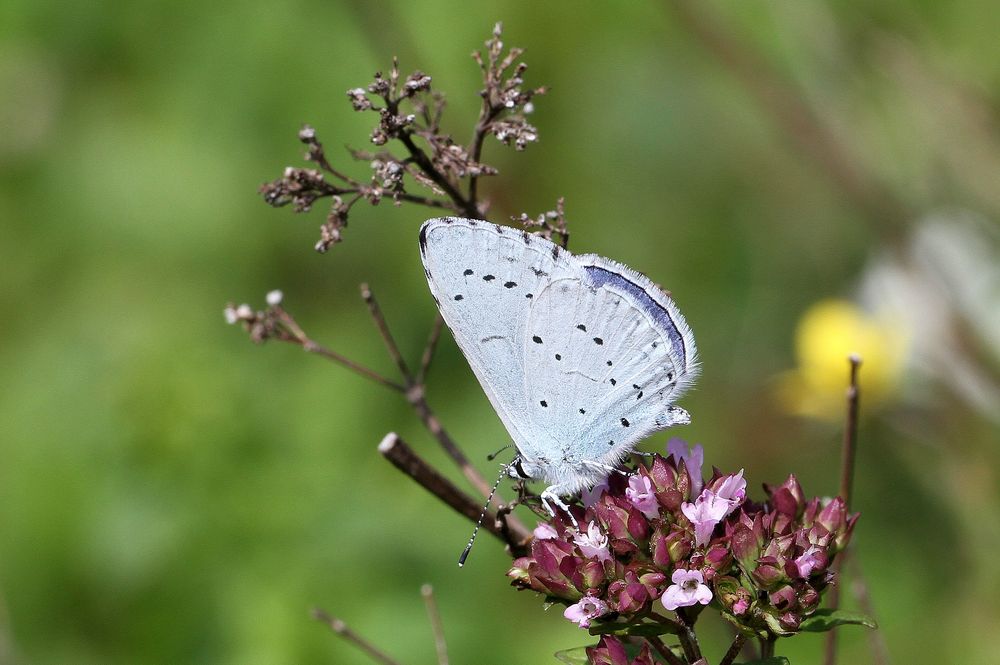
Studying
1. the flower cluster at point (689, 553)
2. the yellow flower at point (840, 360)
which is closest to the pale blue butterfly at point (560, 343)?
the flower cluster at point (689, 553)

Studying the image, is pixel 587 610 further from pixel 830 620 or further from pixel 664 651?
pixel 830 620

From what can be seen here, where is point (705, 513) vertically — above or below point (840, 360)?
below

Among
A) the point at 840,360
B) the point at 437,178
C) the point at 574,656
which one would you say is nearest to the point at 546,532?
the point at 574,656

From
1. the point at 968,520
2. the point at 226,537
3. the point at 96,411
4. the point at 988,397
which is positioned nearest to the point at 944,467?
the point at 968,520

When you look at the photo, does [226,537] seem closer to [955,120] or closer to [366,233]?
[366,233]

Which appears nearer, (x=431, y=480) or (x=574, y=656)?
A: (x=574, y=656)
